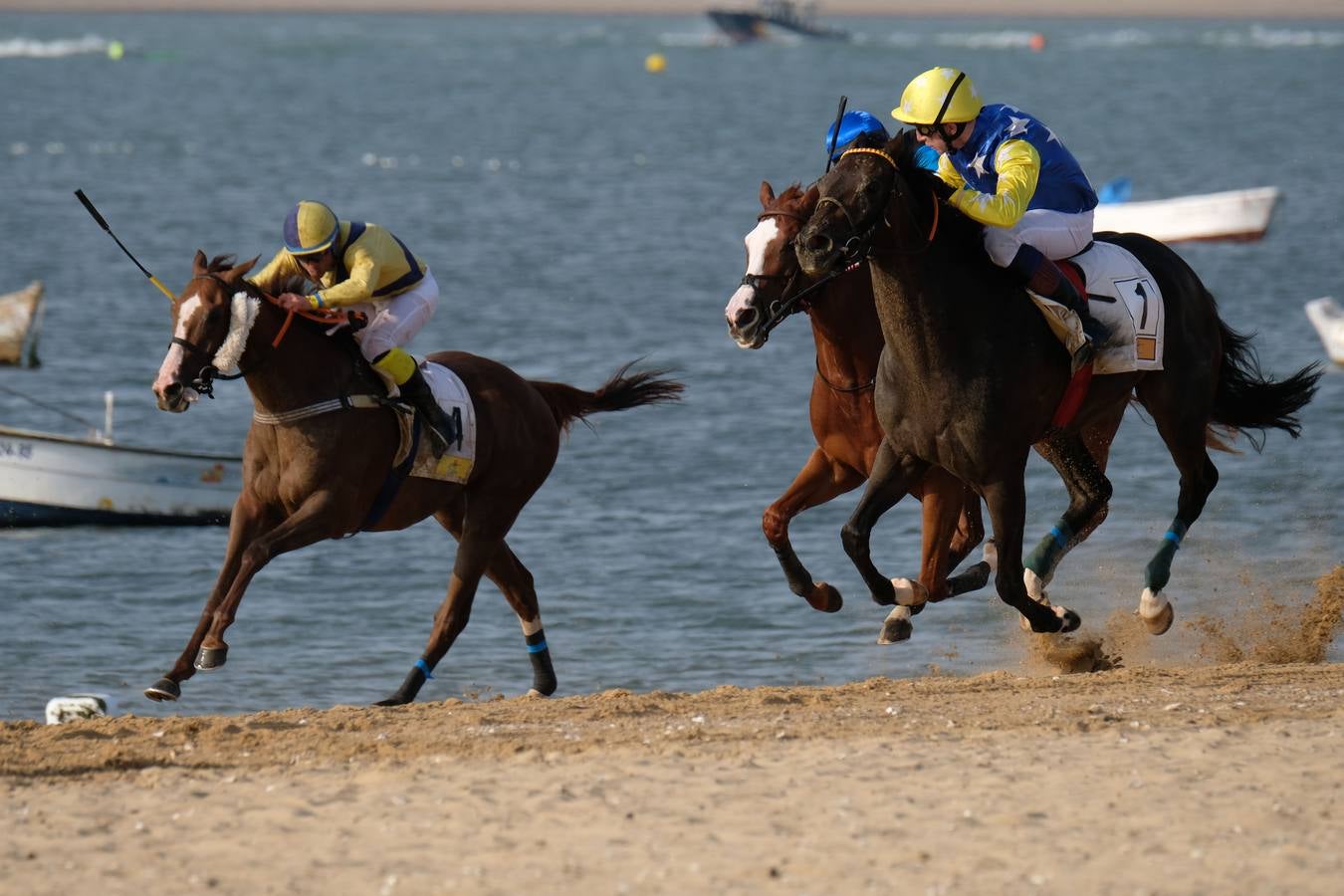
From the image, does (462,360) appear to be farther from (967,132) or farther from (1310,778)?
(1310,778)

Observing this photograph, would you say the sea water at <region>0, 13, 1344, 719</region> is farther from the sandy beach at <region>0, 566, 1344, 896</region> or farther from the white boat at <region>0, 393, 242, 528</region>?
the sandy beach at <region>0, 566, 1344, 896</region>

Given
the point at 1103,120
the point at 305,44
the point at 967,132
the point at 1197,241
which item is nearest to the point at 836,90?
the point at 1103,120

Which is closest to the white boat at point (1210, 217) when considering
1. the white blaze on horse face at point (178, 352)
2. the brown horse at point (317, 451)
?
the brown horse at point (317, 451)

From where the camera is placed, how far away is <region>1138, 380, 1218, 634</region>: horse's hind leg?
10.7 metres

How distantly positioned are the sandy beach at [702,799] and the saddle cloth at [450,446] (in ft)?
4.78

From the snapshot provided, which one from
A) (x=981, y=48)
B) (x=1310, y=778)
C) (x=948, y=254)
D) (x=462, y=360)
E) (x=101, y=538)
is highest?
(x=981, y=48)

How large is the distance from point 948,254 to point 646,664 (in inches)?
203

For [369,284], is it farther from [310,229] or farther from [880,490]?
[880,490]

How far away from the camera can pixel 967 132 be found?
9.66 m

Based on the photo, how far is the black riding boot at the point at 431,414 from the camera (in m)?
10.3

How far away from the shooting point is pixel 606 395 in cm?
1204

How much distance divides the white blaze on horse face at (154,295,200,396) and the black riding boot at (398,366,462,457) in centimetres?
116

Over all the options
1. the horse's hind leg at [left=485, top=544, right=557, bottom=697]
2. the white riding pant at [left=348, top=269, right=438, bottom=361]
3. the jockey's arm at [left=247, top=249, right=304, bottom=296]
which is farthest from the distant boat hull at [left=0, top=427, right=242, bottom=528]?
the jockey's arm at [left=247, top=249, right=304, bottom=296]

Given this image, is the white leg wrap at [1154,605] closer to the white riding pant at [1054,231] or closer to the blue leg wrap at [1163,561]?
the blue leg wrap at [1163,561]
